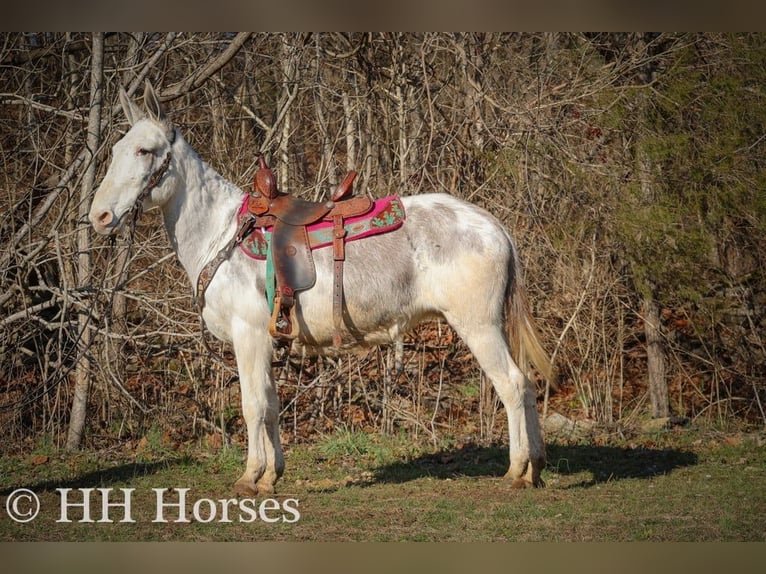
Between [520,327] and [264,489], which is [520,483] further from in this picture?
[264,489]

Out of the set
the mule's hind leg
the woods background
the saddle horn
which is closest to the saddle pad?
the saddle horn

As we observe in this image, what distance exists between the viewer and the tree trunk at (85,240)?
7840 mm

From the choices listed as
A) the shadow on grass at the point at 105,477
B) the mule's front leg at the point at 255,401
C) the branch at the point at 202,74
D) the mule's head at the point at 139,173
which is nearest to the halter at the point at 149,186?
the mule's head at the point at 139,173

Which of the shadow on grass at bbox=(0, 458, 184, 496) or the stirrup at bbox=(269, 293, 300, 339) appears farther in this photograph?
the shadow on grass at bbox=(0, 458, 184, 496)

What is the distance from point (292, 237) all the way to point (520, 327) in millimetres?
1659

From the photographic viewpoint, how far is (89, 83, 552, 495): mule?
19.2 ft

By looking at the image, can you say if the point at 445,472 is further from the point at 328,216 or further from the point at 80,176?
the point at 80,176

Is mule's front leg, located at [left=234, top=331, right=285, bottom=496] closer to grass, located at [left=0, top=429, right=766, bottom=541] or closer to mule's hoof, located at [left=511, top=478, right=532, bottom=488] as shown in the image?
grass, located at [left=0, top=429, right=766, bottom=541]

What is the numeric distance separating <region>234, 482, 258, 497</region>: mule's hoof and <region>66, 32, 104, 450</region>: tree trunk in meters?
2.55

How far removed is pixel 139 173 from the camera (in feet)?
19.1

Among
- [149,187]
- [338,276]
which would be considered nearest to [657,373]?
[338,276]
